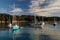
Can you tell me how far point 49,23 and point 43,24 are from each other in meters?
0.19

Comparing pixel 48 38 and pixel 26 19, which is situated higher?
pixel 26 19

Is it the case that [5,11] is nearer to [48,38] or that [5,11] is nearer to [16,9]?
[16,9]

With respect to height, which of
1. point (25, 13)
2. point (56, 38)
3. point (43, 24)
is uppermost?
point (25, 13)

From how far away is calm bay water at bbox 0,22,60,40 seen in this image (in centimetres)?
517

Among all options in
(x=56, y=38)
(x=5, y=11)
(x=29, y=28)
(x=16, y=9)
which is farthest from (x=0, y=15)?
(x=56, y=38)

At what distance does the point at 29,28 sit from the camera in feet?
17.3

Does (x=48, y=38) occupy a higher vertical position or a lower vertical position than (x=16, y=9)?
lower

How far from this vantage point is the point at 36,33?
17.3 ft

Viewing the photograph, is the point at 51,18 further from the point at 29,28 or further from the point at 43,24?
the point at 29,28

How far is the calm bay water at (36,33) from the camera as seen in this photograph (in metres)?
5.17

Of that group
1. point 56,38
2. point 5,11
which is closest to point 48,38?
point 56,38

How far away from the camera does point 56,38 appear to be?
5.05 m

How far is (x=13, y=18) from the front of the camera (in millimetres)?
5301

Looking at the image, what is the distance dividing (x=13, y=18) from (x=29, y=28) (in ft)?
1.94
